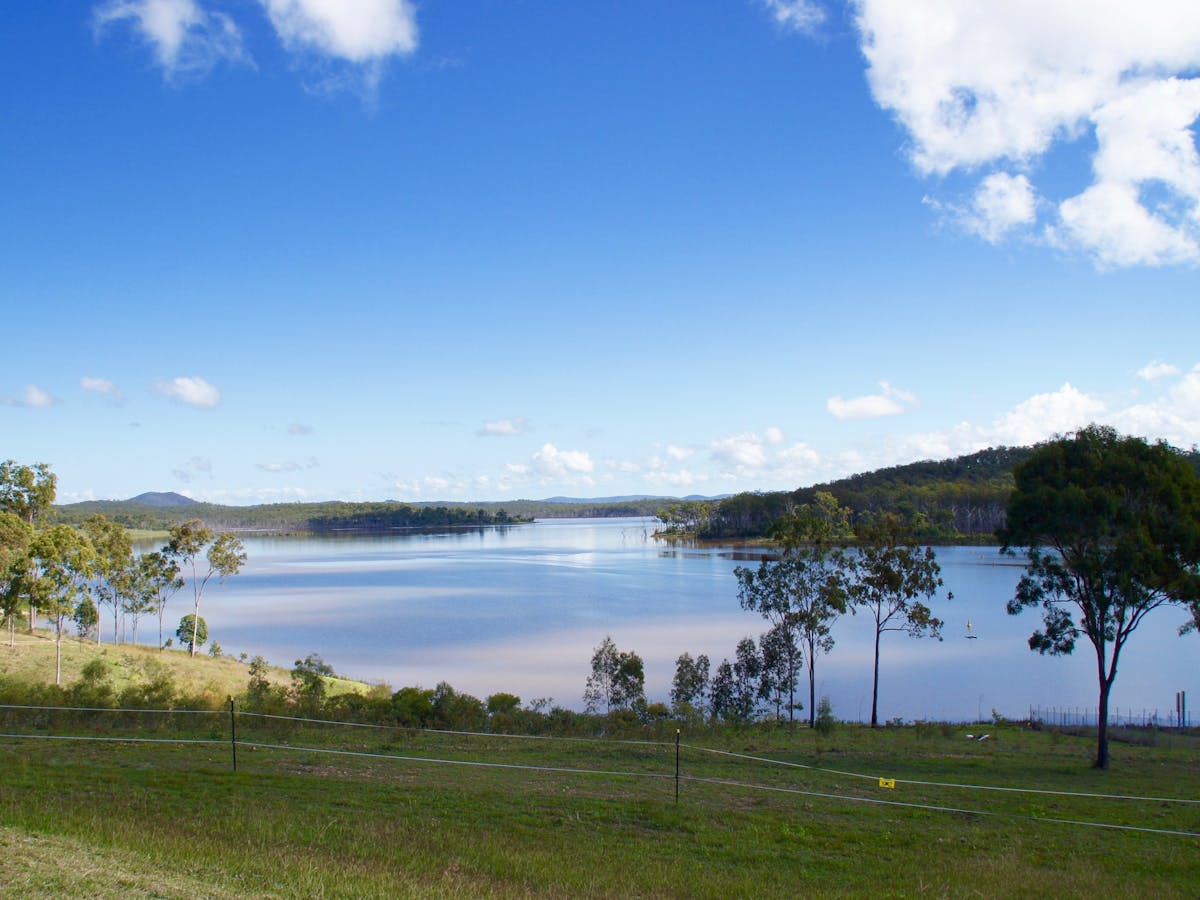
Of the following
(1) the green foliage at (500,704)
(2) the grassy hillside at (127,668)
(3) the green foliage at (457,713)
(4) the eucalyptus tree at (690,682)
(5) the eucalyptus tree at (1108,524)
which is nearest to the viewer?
(5) the eucalyptus tree at (1108,524)

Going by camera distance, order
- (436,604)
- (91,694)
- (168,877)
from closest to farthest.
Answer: (168,877) → (91,694) → (436,604)

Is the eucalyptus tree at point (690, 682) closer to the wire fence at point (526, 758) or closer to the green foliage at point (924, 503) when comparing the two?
the wire fence at point (526, 758)

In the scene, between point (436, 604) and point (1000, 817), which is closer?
point (1000, 817)

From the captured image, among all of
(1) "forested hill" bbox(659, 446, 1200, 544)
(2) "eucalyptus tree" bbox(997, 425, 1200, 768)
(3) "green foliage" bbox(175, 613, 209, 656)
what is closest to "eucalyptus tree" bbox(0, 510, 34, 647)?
(3) "green foliage" bbox(175, 613, 209, 656)

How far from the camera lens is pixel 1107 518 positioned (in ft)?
60.3

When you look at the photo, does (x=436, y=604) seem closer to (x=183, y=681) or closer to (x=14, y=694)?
(x=183, y=681)

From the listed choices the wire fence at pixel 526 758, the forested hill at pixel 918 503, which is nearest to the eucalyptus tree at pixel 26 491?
the wire fence at pixel 526 758

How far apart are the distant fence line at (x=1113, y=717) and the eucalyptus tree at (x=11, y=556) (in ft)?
131

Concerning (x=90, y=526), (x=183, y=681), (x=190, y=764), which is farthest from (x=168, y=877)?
(x=90, y=526)

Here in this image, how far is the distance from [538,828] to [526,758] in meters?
6.11

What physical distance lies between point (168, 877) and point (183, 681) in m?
28.8

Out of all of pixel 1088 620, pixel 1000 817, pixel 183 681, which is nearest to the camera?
pixel 1000 817

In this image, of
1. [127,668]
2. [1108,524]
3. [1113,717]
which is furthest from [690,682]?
[127,668]

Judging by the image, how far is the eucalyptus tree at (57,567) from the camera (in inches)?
1265
